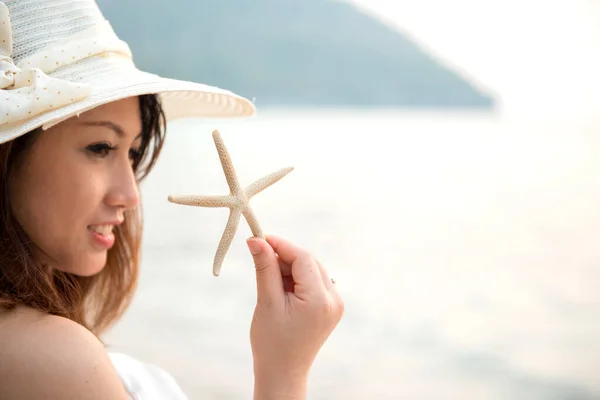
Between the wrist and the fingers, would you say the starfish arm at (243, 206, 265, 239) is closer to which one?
the fingers

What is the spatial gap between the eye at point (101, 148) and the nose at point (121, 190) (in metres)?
0.04

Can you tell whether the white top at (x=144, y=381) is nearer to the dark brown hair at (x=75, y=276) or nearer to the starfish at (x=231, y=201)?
the dark brown hair at (x=75, y=276)

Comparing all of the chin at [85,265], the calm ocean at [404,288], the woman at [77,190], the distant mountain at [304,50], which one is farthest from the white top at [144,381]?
the distant mountain at [304,50]

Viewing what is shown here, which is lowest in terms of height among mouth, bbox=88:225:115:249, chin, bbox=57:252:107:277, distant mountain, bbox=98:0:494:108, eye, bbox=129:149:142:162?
chin, bbox=57:252:107:277

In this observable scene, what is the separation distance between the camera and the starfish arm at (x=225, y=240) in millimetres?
1504

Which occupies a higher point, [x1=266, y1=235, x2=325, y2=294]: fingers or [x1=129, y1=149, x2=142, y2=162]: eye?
[x1=129, y1=149, x2=142, y2=162]: eye

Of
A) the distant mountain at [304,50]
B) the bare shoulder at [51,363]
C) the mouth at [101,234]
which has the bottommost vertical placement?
the bare shoulder at [51,363]

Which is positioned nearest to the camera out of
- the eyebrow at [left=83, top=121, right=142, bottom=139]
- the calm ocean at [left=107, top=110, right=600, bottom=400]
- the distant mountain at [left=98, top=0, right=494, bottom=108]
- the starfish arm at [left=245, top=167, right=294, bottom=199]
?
the eyebrow at [left=83, top=121, right=142, bottom=139]

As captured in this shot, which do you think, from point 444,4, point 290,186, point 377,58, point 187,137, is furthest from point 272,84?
point 290,186

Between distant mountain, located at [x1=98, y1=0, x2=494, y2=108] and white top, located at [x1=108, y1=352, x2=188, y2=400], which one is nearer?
white top, located at [x1=108, y1=352, x2=188, y2=400]

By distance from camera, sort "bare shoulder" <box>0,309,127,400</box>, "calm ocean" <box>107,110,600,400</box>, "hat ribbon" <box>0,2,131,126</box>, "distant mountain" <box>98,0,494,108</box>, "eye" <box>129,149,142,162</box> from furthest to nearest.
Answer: "distant mountain" <box>98,0,494,108</box> < "calm ocean" <box>107,110,600,400</box> < "eye" <box>129,149,142,162</box> < "hat ribbon" <box>0,2,131,126</box> < "bare shoulder" <box>0,309,127,400</box>

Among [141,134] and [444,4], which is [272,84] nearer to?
[444,4]

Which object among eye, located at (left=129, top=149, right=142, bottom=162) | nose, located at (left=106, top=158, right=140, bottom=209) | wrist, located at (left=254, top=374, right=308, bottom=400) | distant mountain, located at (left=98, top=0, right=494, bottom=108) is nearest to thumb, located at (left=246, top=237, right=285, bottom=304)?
wrist, located at (left=254, top=374, right=308, bottom=400)

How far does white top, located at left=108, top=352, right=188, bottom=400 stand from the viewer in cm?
174
